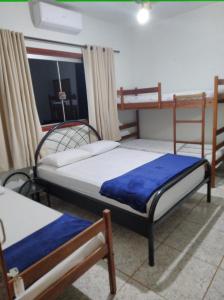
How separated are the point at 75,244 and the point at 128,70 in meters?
4.11

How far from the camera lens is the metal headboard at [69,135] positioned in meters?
3.39

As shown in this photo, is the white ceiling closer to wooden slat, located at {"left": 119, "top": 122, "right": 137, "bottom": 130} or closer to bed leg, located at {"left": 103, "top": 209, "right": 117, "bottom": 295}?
wooden slat, located at {"left": 119, "top": 122, "right": 137, "bottom": 130}

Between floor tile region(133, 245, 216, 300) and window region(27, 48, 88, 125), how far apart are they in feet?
8.52

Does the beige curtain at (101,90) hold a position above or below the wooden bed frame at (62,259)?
above

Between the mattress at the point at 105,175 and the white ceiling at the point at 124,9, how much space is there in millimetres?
2353

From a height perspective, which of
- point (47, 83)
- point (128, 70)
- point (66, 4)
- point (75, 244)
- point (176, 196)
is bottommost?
point (176, 196)

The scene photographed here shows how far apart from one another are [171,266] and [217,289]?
37cm

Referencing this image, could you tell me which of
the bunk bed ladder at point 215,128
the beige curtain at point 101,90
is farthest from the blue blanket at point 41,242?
the beige curtain at point 101,90

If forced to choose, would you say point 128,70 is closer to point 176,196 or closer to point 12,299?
point 176,196

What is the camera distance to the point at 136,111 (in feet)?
16.1

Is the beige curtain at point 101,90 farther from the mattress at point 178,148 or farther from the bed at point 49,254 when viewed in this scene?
the bed at point 49,254

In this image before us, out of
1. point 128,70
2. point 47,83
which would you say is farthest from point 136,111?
point 47,83

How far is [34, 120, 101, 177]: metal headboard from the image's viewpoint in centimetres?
339

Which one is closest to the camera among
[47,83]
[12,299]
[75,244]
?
[12,299]
